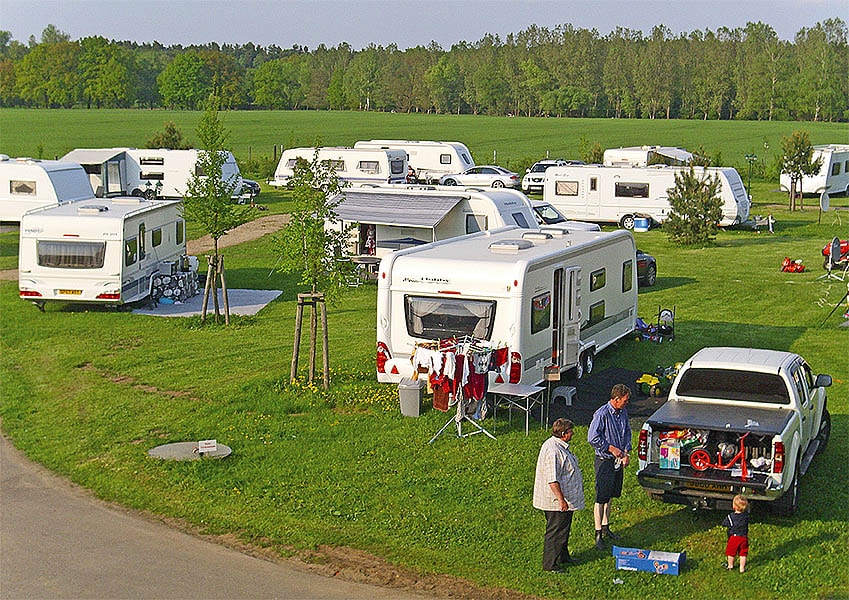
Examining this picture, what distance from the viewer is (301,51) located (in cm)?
16362

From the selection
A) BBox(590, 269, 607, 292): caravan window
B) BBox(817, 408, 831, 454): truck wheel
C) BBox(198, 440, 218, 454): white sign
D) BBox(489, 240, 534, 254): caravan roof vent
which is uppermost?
BBox(489, 240, 534, 254): caravan roof vent

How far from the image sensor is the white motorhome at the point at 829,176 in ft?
145

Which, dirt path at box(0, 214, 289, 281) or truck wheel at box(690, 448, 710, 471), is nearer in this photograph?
truck wheel at box(690, 448, 710, 471)

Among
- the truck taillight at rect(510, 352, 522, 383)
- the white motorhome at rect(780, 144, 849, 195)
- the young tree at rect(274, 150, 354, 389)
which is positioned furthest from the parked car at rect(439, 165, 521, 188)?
the truck taillight at rect(510, 352, 522, 383)

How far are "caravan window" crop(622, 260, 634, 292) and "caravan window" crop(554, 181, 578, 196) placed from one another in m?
19.3

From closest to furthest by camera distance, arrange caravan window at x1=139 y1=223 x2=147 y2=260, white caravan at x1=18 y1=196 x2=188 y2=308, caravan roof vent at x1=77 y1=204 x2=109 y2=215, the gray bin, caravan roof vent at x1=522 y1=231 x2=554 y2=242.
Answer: the gray bin < caravan roof vent at x1=522 y1=231 x2=554 y2=242 < white caravan at x1=18 y1=196 x2=188 y2=308 < caravan roof vent at x1=77 y1=204 x2=109 y2=215 < caravan window at x1=139 y1=223 x2=147 y2=260

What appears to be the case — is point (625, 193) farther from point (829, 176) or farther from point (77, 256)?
point (77, 256)

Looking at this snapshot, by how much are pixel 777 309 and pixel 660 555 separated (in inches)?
546

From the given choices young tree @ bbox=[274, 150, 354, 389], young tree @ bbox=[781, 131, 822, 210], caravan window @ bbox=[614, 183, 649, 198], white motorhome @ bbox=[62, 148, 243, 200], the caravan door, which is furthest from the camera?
young tree @ bbox=[781, 131, 822, 210]

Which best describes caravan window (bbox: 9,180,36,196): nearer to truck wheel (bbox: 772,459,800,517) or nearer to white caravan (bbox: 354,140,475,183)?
white caravan (bbox: 354,140,475,183)

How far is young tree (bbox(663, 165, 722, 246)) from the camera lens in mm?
32188

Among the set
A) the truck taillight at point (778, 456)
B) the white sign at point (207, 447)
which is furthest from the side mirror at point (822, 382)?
the white sign at point (207, 447)

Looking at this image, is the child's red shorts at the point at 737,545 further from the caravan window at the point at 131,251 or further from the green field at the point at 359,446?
the caravan window at the point at 131,251

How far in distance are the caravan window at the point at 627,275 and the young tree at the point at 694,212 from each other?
47.0 feet
